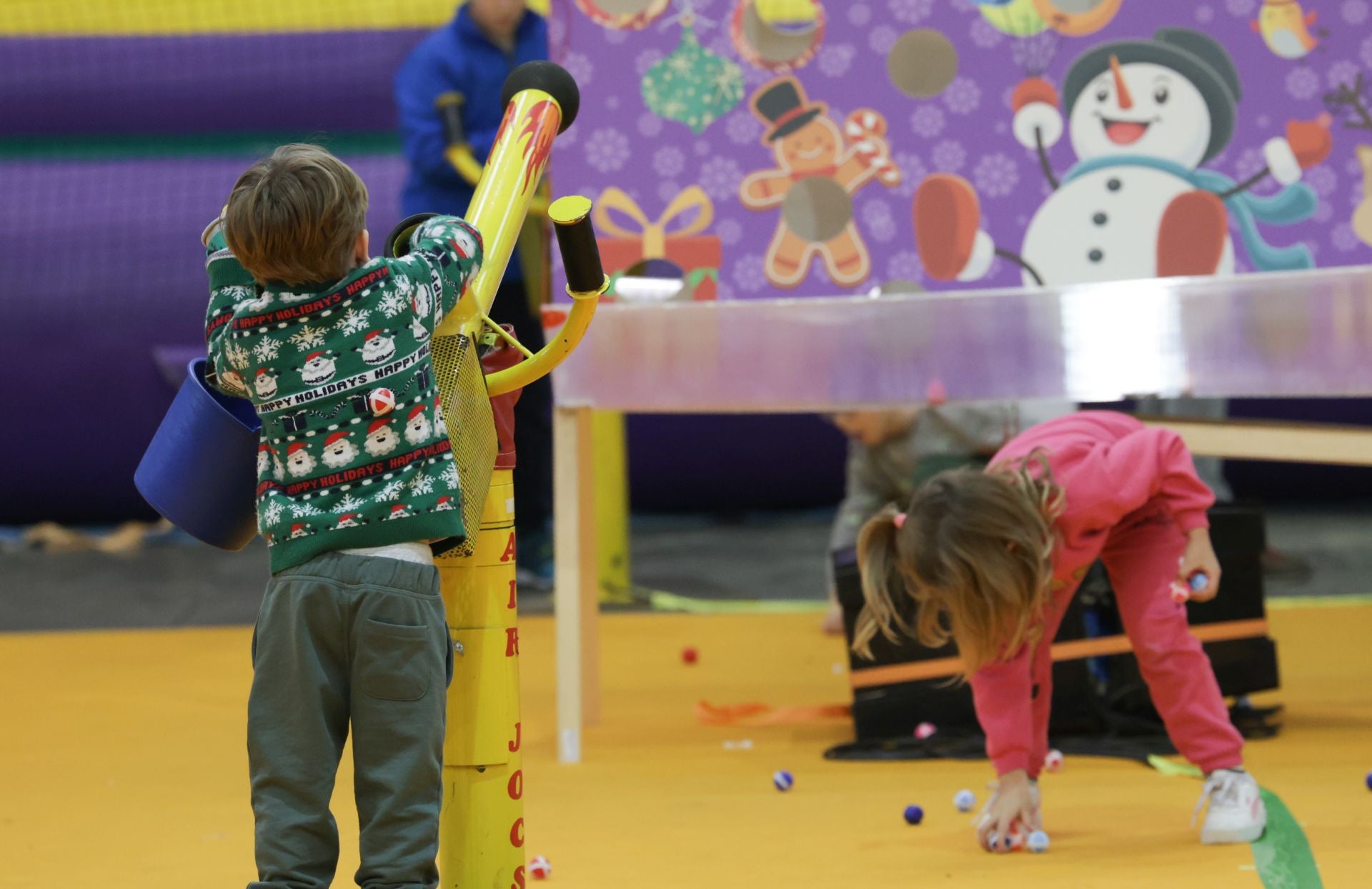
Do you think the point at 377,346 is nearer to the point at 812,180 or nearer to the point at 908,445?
the point at 812,180

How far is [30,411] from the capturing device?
208 inches

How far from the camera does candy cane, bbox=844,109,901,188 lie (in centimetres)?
251

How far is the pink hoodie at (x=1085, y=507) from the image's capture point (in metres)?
1.94

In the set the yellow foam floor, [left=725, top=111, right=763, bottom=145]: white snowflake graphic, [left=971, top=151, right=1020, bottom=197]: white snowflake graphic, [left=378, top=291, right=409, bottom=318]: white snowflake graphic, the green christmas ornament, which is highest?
the green christmas ornament

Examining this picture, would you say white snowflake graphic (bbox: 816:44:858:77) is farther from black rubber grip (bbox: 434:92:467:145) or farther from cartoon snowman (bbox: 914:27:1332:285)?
black rubber grip (bbox: 434:92:467:145)

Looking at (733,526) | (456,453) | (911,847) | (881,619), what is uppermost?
(456,453)

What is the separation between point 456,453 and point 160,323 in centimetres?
410

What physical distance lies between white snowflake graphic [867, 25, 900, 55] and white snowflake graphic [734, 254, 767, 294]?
1.25ft

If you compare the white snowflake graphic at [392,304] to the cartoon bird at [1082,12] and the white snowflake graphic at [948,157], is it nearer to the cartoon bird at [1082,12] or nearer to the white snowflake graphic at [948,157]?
the white snowflake graphic at [948,157]

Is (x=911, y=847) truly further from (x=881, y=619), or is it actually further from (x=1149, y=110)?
(x=1149, y=110)

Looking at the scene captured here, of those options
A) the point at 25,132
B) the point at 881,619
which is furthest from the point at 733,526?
the point at 881,619

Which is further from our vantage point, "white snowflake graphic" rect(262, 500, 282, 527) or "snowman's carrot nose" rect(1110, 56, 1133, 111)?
"snowman's carrot nose" rect(1110, 56, 1133, 111)

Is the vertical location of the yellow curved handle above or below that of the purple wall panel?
below

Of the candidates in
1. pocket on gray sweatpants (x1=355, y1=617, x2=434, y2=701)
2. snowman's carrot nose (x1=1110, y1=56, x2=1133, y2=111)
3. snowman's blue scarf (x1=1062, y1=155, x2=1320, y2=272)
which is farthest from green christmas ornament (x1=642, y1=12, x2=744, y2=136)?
pocket on gray sweatpants (x1=355, y1=617, x2=434, y2=701)
